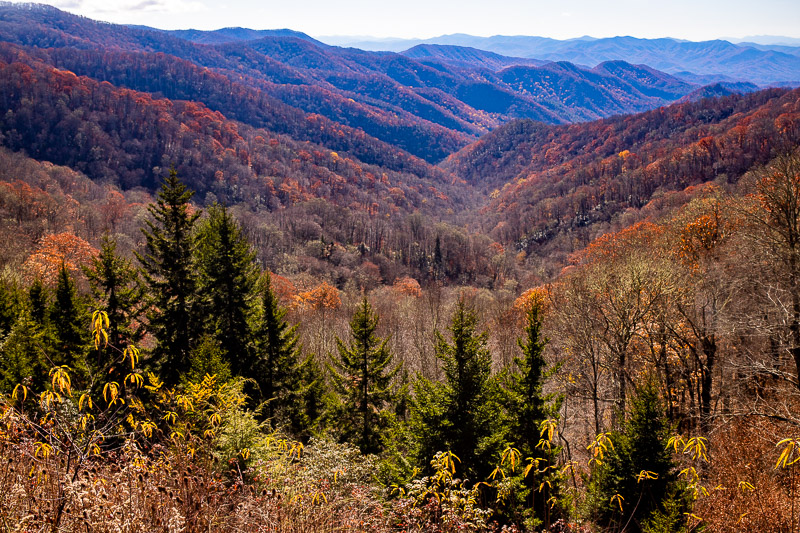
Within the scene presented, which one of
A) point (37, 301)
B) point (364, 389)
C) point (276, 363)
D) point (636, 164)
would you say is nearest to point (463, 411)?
point (364, 389)

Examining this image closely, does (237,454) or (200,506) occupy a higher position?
(200,506)

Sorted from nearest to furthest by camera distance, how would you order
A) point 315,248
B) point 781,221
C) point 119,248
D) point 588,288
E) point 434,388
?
point 434,388 → point 781,221 → point 588,288 → point 119,248 → point 315,248

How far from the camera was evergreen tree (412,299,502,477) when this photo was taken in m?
10.9

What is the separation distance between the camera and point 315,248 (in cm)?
9012

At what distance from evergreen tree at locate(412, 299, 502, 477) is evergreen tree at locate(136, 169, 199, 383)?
31.3 ft

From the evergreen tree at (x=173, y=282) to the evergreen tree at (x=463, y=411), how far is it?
9555 millimetres

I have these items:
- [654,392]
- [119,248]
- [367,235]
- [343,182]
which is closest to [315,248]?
[367,235]

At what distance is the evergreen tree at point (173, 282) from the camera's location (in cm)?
1545

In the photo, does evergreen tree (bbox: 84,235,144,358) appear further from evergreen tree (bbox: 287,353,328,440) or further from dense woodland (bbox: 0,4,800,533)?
evergreen tree (bbox: 287,353,328,440)

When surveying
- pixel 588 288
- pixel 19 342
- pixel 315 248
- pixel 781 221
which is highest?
pixel 781 221

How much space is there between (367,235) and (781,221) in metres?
96.9

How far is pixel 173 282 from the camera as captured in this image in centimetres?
1566

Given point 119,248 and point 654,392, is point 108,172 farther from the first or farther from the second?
point 654,392

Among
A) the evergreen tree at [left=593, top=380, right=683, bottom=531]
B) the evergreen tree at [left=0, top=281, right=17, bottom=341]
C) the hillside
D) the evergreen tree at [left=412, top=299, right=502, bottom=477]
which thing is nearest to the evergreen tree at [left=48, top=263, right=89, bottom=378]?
the evergreen tree at [left=0, top=281, right=17, bottom=341]
